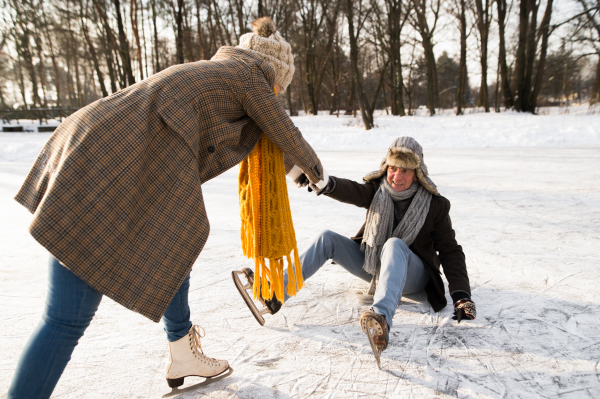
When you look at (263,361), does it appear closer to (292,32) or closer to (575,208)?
(575,208)

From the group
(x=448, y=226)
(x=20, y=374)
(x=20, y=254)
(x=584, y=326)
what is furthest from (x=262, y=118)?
(x=20, y=254)

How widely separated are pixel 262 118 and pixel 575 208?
3.71 m

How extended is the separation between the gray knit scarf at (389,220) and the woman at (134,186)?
875 millimetres

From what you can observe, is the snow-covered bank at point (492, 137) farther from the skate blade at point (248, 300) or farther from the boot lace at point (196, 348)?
the boot lace at point (196, 348)

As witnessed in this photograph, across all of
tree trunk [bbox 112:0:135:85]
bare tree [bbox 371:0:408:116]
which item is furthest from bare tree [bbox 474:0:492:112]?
tree trunk [bbox 112:0:135:85]

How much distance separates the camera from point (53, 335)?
3.79 ft

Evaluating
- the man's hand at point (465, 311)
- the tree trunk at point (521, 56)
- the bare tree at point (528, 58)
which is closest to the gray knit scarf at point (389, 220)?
the man's hand at point (465, 311)

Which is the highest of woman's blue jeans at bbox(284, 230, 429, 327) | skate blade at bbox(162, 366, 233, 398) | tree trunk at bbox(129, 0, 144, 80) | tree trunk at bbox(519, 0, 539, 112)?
tree trunk at bbox(129, 0, 144, 80)

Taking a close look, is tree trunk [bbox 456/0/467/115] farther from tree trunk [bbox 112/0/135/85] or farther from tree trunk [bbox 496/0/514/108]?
tree trunk [bbox 112/0/135/85]

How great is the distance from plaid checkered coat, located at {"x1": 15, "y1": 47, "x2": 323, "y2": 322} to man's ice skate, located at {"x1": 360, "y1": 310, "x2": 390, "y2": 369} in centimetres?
79

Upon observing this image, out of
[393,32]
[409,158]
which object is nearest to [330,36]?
Answer: [393,32]

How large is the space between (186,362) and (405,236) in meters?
1.21

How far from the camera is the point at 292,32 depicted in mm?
22625

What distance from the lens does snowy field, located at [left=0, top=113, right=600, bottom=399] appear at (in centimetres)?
163
